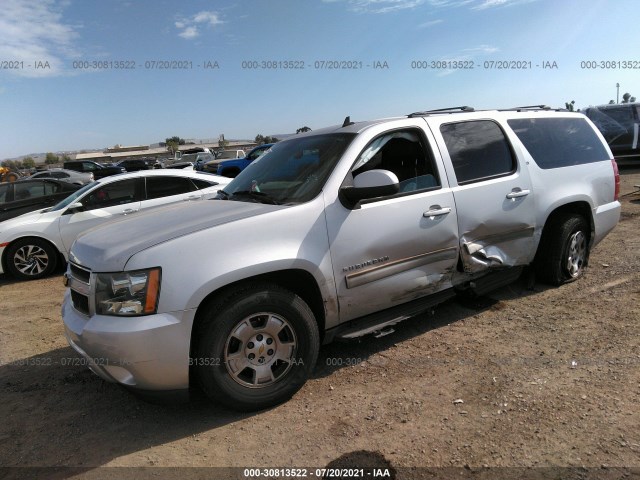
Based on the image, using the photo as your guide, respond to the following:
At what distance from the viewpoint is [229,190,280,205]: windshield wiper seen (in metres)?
3.47

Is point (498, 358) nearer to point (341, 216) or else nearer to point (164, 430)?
Answer: point (341, 216)

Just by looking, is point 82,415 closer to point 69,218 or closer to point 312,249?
point 312,249

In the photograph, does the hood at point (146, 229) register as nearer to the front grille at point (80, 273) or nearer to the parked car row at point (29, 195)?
the front grille at point (80, 273)

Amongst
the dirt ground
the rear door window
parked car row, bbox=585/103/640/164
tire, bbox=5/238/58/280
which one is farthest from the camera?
parked car row, bbox=585/103/640/164

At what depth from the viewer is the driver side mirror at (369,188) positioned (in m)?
3.26

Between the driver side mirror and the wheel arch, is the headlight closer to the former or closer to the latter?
the wheel arch

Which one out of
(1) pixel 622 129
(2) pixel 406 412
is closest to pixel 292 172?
(2) pixel 406 412

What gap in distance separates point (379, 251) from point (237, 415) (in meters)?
1.53

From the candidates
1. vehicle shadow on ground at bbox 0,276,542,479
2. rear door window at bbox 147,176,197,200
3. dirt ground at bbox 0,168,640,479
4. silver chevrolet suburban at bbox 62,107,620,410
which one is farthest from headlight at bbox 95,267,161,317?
rear door window at bbox 147,176,197,200

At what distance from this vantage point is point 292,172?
12.3 feet

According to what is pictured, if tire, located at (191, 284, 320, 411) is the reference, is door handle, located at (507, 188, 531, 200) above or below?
above

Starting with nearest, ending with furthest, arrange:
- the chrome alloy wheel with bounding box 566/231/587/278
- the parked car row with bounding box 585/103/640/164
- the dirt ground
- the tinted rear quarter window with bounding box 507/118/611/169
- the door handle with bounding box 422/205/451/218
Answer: the dirt ground → the door handle with bounding box 422/205/451/218 → the tinted rear quarter window with bounding box 507/118/611/169 → the chrome alloy wheel with bounding box 566/231/587/278 → the parked car row with bounding box 585/103/640/164

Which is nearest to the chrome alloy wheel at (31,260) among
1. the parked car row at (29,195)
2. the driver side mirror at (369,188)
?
the parked car row at (29,195)

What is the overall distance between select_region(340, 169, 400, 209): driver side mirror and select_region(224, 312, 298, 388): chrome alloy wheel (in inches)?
38.9
